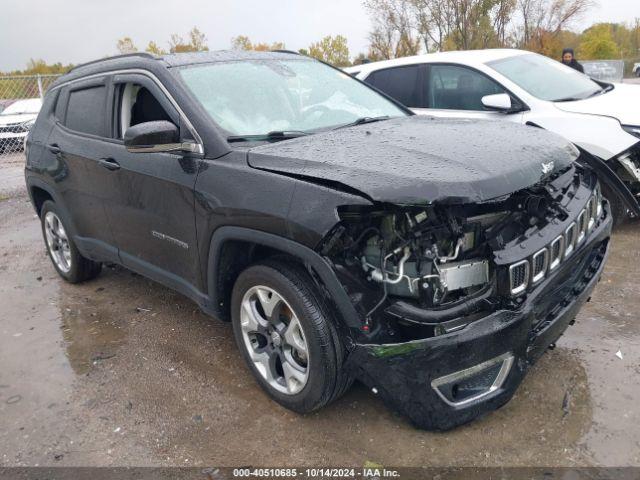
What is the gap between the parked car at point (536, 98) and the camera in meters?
5.15

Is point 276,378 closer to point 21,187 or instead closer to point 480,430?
point 480,430

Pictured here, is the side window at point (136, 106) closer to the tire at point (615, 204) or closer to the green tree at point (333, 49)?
the tire at point (615, 204)

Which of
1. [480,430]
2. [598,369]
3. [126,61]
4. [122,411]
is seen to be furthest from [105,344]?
[598,369]

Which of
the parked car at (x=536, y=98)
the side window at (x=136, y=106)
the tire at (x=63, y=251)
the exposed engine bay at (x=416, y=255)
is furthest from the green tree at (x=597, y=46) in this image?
the exposed engine bay at (x=416, y=255)

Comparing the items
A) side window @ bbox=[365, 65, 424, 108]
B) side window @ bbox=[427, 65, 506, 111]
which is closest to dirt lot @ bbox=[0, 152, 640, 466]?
side window @ bbox=[427, 65, 506, 111]

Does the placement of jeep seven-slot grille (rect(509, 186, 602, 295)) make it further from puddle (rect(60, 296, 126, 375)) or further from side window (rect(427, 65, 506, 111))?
side window (rect(427, 65, 506, 111))

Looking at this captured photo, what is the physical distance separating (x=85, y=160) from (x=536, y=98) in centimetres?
422

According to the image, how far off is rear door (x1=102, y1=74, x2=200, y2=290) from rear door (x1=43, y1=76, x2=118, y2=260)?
0.15 meters

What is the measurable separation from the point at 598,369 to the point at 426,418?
1.29m

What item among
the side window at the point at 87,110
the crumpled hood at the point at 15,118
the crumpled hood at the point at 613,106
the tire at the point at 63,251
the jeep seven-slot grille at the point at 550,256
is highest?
the side window at the point at 87,110

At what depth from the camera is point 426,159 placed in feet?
8.60

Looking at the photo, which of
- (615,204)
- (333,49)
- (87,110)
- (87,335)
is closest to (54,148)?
(87,110)

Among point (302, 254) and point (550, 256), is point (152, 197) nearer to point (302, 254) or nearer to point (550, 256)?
point (302, 254)

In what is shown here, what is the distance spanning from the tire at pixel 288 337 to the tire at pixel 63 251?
8.01 feet
